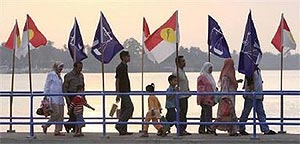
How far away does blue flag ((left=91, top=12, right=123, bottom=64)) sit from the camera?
14508mm

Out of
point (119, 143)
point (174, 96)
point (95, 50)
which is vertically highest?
point (95, 50)

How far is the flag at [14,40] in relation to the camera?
15523 millimetres

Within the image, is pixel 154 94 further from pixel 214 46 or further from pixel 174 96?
pixel 214 46

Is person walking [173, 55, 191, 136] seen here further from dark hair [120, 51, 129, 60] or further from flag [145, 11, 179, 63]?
dark hair [120, 51, 129, 60]

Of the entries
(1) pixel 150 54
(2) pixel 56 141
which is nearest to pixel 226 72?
(1) pixel 150 54

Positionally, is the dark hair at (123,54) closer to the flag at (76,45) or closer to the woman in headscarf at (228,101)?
the flag at (76,45)

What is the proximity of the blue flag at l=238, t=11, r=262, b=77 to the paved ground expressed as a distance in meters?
1.36

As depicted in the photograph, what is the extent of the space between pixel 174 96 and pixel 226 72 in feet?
3.74

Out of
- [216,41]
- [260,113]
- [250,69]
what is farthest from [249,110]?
[216,41]

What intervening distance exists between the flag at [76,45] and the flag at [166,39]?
1793 mm

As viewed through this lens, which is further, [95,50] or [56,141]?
[95,50]

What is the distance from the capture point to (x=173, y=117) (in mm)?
13844

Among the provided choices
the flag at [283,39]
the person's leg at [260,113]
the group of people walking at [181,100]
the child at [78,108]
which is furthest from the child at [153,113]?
the flag at [283,39]

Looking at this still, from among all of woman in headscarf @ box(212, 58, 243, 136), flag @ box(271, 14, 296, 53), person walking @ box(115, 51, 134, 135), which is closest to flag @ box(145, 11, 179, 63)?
person walking @ box(115, 51, 134, 135)
